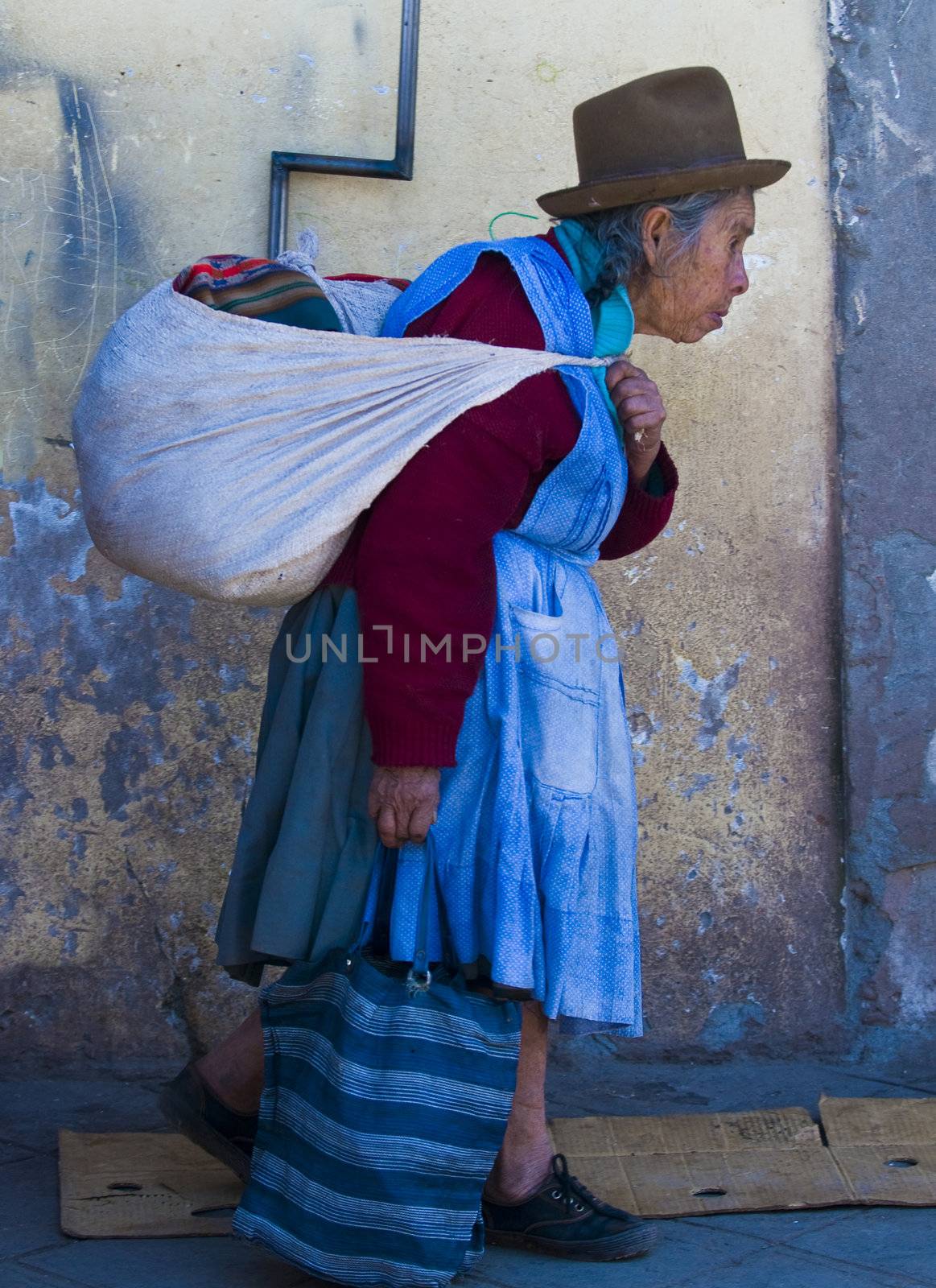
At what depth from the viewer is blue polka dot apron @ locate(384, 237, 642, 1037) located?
207 cm

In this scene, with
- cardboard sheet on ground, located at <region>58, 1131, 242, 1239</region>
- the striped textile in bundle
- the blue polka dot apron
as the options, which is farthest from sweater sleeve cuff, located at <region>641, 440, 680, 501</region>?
cardboard sheet on ground, located at <region>58, 1131, 242, 1239</region>

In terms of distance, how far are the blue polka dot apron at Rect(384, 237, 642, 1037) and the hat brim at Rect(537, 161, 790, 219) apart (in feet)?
0.28

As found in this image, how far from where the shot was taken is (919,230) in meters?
3.22

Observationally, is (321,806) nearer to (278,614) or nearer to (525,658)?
(525,658)

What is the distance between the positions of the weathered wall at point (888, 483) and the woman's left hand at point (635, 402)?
Result: 3.86 feet

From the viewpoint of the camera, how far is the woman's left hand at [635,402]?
215cm

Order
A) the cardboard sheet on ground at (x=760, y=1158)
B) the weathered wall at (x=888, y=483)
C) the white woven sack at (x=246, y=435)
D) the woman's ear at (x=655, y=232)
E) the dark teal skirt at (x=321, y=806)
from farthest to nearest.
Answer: the weathered wall at (x=888, y=483) → the cardboard sheet on ground at (x=760, y=1158) → the woman's ear at (x=655, y=232) → the dark teal skirt at (x=321, y=806) → the white woven sack at (x=246, y=435)

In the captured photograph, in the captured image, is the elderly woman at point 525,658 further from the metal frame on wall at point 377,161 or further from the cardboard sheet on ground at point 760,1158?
the metal frame on wall at point 377,161

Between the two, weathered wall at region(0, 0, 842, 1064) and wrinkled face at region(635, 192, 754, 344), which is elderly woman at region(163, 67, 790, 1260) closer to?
wrinkled face at region(635, 192, 754, 344)

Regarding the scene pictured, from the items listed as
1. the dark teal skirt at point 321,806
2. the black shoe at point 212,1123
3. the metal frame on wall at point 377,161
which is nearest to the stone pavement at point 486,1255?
the black shoe at point 212,1123

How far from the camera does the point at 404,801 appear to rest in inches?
78.9

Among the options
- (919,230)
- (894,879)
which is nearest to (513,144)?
(919,230)

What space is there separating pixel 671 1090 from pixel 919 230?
6.42 ft

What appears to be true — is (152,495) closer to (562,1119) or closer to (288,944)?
(288,944)
